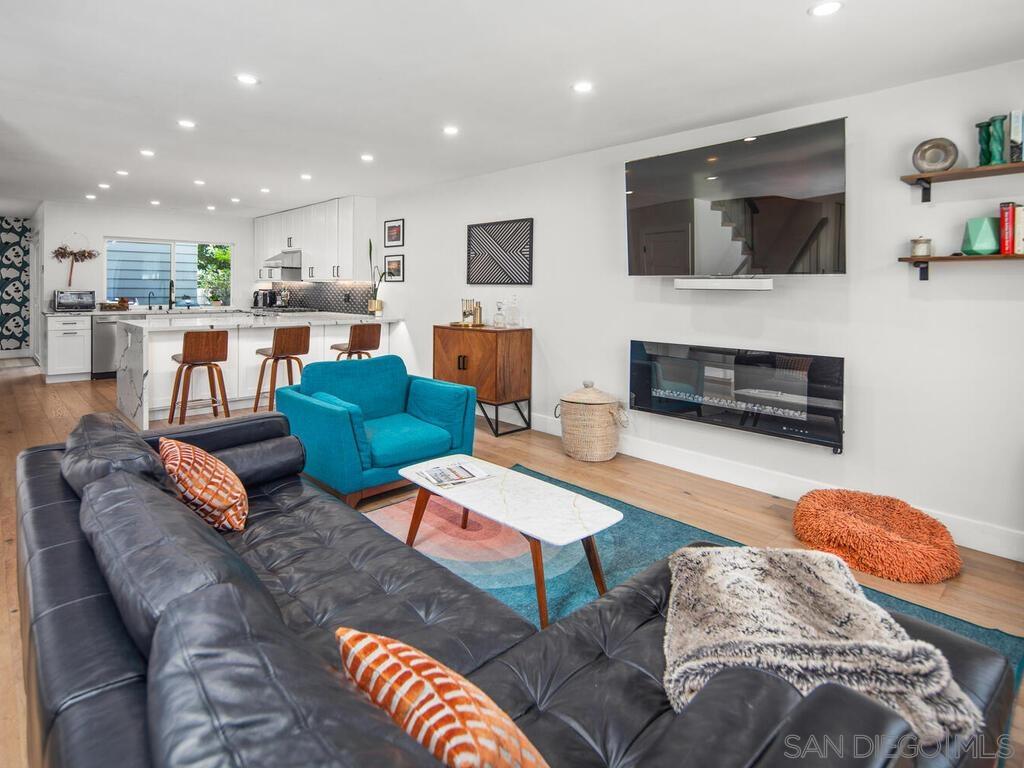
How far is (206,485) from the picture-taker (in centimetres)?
207

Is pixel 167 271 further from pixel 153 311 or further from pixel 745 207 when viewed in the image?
pixel 745 207

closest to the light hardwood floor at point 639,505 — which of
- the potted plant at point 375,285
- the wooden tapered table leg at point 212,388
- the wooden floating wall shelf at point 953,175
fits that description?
the wooden tapered table leg at point 212,388

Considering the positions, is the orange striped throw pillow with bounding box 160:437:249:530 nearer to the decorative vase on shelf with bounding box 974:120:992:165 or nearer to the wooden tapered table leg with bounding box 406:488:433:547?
the wooden tapered table leg with bounding box 406:488:433:547

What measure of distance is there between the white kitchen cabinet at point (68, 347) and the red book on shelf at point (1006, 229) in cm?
929

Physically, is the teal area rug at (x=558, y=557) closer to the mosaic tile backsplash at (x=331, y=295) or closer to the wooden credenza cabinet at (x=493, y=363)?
the wooden credenza cabinet at (x=493, y=363)

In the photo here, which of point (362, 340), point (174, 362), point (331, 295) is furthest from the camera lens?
point (331, 295)

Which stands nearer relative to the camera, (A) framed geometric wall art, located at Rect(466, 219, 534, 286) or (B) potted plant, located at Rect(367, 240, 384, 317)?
(A) framed geometric wall art, located at Rect(466, 219, 534, 286)

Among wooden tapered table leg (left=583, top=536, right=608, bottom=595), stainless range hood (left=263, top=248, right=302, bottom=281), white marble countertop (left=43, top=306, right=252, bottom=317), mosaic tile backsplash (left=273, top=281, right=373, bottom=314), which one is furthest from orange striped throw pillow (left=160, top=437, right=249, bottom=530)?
white marble countertop (left=43, top=306, right=252, bottom=317)

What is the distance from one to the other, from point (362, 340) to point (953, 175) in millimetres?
5072

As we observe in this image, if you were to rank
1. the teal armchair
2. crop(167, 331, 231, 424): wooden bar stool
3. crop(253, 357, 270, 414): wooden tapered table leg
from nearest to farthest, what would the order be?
the teal armchair, crop(167, 331, 231, 424): wooden bar stool, crop(253, 357, 270, 414): wooden tapered table leg

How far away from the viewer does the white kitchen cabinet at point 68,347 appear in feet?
24.1

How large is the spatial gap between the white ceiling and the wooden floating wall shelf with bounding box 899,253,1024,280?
0.85 m

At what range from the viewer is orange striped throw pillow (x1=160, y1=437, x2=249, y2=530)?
2.03 meters

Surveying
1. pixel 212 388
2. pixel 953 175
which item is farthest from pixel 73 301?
pixel 953 175
